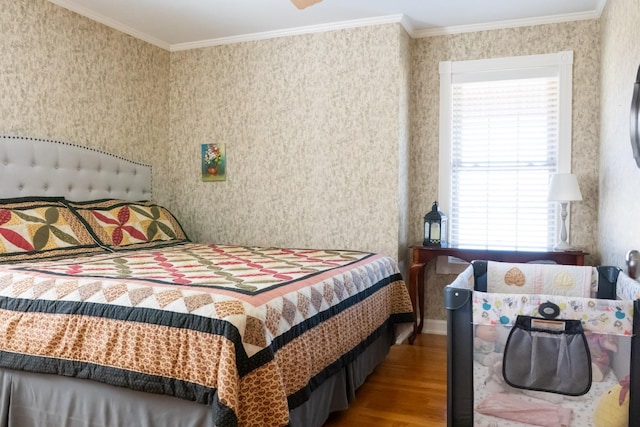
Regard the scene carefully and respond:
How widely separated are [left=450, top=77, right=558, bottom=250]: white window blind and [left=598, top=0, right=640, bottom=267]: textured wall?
39cm

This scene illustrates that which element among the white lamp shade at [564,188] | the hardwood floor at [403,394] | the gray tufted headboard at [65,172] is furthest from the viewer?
the white lamp shade at [564,188]

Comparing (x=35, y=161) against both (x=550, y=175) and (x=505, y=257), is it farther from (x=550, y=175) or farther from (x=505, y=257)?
(x=550, y=175)

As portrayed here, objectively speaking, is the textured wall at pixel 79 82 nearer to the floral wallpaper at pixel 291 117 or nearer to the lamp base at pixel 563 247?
the floral wallpaper at pixel 291 117

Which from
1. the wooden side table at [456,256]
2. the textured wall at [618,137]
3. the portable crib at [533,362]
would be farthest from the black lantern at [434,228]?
the portable crib at [533,362]

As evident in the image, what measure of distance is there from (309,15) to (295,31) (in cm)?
32

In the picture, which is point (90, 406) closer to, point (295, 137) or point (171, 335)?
point (171, 335)

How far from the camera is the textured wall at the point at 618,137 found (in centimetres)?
257

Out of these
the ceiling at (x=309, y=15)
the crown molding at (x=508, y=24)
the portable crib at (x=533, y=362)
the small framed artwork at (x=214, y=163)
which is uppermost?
the ceiling at (x=309, y=15)

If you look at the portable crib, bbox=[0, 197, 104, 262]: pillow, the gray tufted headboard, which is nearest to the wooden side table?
the portable crib

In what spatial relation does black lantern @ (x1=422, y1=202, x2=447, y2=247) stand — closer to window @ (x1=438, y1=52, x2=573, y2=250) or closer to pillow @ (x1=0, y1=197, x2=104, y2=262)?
window @ (x1=438, y1=52, x2=573, y2=250)

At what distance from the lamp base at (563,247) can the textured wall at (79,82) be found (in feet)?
10.6

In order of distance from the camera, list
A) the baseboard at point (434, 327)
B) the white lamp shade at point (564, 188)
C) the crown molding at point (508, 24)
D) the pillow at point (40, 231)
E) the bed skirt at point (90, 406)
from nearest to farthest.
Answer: the bed skirt at point (90, 406)
the pillow at point (40, 231)
the white lamp shade at point (564, 188)
the crown molding at point (508, 24)
the baseboard at point (434, 327)

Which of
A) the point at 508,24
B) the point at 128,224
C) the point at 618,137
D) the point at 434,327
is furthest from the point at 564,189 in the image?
the point at 128,224

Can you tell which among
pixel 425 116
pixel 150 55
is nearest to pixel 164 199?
pixel 150 55
